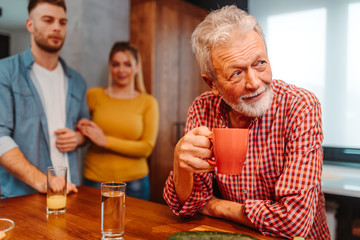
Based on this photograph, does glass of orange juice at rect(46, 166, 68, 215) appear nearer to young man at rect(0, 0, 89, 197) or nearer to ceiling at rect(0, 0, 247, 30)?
young man at rect(0, 0, 89, 197)

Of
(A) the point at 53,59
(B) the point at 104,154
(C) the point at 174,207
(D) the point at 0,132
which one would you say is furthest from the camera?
(B) the point at 104,154

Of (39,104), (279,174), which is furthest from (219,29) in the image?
(39,104)

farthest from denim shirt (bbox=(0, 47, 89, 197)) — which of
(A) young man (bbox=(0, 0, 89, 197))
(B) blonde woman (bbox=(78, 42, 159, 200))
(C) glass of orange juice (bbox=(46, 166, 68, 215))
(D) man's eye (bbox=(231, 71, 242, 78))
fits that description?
(D) man's eye (bbox=(231, 71, 242, 78))

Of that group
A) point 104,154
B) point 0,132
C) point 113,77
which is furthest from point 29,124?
point 113,77

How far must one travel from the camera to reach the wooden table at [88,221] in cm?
88

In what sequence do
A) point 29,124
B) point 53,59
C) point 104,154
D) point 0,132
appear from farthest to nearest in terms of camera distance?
1. point 104,154
2. point 53,59
3. point 29,124
4. point 0,132

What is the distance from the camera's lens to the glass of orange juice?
1.06 meters

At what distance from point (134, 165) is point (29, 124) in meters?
0.88

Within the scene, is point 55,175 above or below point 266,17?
below

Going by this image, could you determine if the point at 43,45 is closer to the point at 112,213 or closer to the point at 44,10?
the point at 44,10

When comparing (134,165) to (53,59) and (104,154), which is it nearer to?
(104,154)

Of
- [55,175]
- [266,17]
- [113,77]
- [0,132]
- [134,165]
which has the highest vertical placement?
[266,17]

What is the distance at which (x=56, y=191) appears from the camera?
1.11 metres

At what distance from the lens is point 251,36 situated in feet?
3.58
